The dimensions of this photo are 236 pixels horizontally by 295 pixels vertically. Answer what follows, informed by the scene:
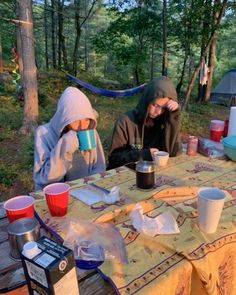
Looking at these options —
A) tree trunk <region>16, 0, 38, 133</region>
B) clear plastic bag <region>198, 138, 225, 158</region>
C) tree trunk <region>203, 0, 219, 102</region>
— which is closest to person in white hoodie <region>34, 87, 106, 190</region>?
clear plastic bag <region>198, 138, 225, 158</region>

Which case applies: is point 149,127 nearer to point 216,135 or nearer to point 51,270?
point 216,135

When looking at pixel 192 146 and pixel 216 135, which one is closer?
pixel 192 146

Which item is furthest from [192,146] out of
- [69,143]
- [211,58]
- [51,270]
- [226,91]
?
[226,91]

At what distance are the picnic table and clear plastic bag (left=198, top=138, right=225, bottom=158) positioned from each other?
435 mm

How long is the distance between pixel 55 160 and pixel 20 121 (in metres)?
4.09

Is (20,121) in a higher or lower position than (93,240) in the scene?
lower

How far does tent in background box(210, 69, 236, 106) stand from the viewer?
31.2ft

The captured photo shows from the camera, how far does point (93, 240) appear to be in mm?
943

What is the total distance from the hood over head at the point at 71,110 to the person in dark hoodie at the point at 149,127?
0.34 metres

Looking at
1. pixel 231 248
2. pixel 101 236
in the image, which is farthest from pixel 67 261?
pixel 231 248

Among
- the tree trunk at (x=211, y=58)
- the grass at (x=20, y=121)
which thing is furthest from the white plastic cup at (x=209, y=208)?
the tree trunk at (x=211, y=58)

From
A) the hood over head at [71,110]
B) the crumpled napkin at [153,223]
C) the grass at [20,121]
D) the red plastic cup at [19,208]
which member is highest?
the hood over head at [71,110]

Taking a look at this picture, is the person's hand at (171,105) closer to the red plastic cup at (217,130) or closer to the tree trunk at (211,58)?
the red plastic cup at (217,130)

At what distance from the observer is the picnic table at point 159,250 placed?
80cm
